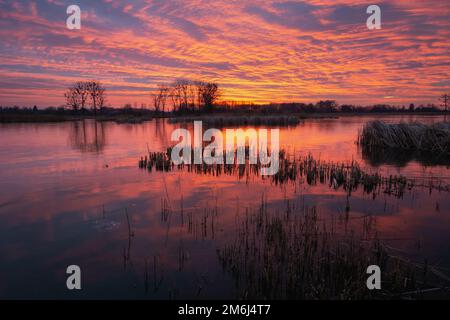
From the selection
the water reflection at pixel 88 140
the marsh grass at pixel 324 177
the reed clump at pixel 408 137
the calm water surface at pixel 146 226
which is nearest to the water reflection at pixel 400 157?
the reed clump at pixel 408 137

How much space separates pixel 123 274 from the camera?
588 centimetres

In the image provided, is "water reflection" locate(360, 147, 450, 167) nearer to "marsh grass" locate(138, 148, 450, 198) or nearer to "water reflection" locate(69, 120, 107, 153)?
"marsh grass" locate(138, 148, 450, 198)

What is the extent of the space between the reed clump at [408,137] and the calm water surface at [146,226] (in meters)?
7.98

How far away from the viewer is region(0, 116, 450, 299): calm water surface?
564 centimetres

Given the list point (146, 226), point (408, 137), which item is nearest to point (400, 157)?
point (408, 137)

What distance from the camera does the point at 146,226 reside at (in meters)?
8.27

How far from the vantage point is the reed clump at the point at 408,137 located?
21.6 m

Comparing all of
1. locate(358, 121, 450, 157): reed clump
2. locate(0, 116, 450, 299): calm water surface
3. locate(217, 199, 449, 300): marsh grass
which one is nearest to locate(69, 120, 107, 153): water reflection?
locate(0, 116, 450, 299): calm water surface

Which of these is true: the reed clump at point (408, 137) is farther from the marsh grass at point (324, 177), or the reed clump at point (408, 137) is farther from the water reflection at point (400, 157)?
the marsh grass at point (324, 177)

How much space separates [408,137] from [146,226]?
935 inches
